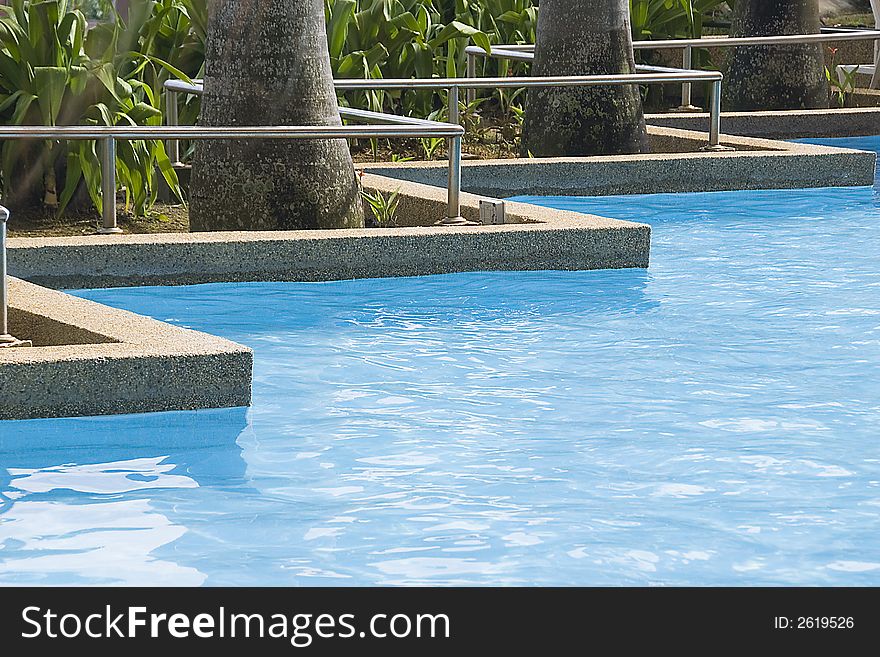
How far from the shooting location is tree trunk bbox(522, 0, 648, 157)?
13.0m

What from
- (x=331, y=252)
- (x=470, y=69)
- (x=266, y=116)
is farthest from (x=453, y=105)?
(x=331, y=252)

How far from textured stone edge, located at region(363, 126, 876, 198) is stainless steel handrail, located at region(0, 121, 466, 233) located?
2573 mm

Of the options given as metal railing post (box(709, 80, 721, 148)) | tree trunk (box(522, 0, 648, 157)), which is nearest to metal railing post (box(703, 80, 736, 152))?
metal railing post (box(709, 80, 721, 148))

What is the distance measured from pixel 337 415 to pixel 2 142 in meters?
4.15

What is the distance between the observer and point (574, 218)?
9797mm

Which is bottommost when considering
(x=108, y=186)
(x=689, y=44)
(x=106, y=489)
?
(x=106, y=489)

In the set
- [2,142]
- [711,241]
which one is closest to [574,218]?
[711,241]

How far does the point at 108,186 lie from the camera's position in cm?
901

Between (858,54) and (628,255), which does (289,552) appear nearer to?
(628,255)

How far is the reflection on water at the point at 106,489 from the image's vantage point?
5.03 m

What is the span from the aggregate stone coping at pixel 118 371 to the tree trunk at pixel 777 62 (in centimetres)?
1077

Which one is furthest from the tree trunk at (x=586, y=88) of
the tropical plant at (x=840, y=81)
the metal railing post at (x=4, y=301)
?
the metal railing post at (x=4, y=301)

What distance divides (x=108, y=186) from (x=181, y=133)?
1.74 feet

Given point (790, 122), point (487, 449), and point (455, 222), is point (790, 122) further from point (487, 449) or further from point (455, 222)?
point (487, 449)
